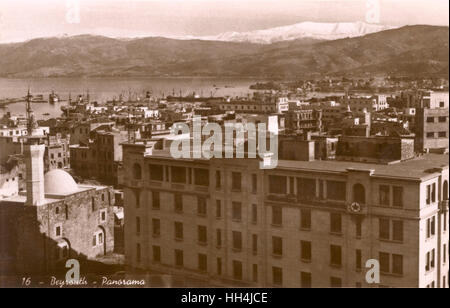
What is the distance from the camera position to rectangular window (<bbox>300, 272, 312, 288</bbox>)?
14.9m

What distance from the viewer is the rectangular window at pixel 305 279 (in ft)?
49.0

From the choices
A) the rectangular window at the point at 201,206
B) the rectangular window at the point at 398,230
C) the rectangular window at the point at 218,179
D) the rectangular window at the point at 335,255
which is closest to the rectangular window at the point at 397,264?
the rectangular window at the point at 398,230

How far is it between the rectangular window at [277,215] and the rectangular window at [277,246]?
0.36 meters

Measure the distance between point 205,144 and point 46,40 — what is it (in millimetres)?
6300

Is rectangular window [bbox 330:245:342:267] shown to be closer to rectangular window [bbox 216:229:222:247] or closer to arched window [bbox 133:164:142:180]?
rectangular window [bbox 216:229:222:247]

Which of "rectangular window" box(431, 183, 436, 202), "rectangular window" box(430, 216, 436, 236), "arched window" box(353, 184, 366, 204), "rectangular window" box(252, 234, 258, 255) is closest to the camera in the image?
"rectangular window" box(431, 183, 436, 202)

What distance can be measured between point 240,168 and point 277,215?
57.1 inches

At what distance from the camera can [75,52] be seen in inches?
814

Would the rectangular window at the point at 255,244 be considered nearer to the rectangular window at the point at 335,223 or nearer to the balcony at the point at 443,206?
the rectangular window at the point at 335,223

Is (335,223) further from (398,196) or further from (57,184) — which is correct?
(57,184)

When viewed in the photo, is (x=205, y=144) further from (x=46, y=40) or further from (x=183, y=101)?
(x=183, y=101)

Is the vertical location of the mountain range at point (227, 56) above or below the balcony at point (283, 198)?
above

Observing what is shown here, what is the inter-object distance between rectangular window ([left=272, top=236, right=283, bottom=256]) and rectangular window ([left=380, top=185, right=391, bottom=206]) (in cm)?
268

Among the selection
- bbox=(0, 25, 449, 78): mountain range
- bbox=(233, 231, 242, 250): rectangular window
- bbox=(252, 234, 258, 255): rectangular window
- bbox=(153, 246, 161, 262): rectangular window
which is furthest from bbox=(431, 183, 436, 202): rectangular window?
bbox=(153, 246, 161, 262): rectangular window
